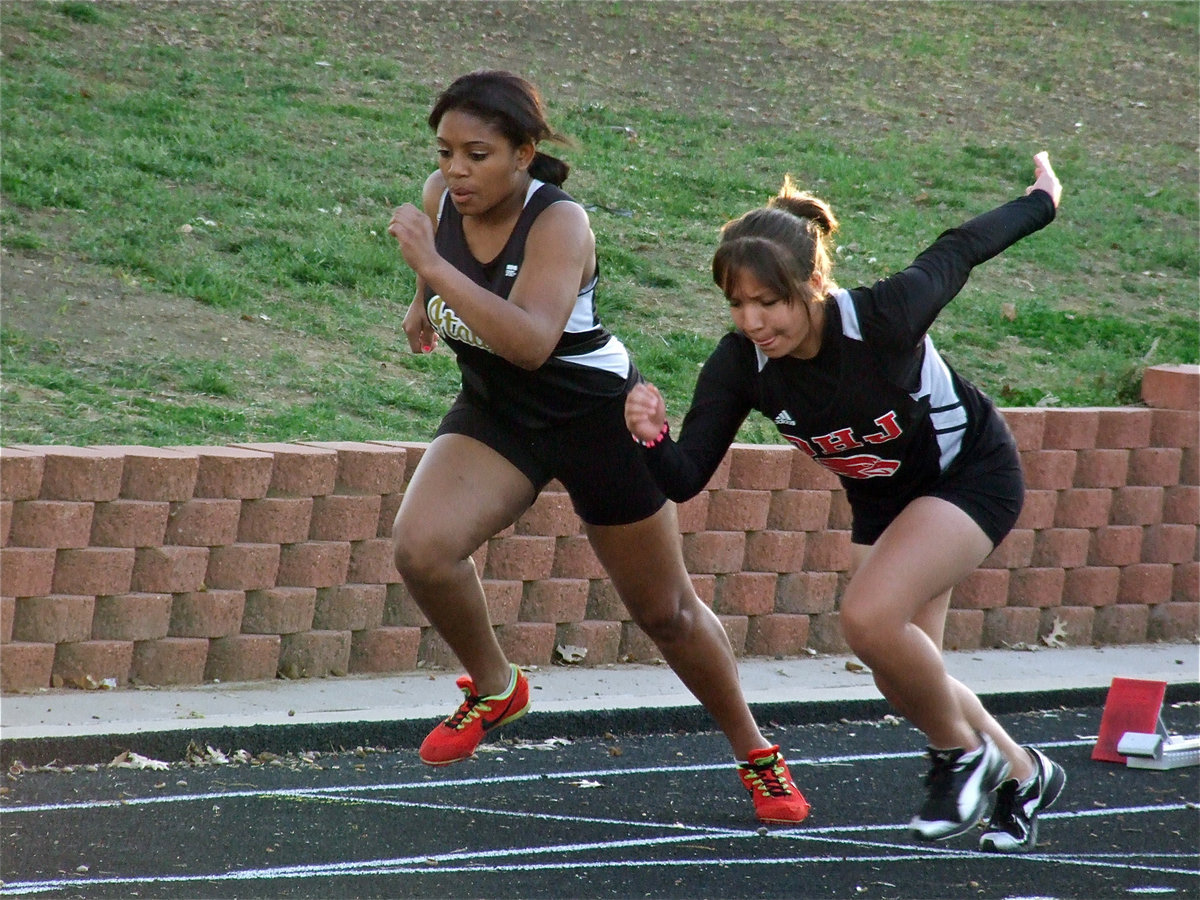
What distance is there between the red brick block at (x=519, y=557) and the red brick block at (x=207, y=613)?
45.9 inches

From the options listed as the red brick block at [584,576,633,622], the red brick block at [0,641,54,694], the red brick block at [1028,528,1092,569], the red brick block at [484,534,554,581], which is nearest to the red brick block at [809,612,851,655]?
the red brick block at [584,576,633,622]

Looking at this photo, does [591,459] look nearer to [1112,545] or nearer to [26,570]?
[26,570]

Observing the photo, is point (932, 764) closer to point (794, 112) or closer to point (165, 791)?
point (165, 791)

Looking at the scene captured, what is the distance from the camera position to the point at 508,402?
4.65 m

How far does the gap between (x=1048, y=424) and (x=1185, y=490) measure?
1119 millimetres

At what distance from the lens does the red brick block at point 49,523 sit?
591 cm

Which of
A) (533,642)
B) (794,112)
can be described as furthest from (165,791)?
(794,112)

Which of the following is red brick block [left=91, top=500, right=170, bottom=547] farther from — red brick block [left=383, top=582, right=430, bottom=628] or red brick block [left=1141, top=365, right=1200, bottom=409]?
red brick block [left=1141, top=365, right=1200, bottom=409]

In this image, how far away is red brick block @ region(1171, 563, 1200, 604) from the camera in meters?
8.91

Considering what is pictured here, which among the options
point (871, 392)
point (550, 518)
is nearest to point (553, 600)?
point (550, 518)

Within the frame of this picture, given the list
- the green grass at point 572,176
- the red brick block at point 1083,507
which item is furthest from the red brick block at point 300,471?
the red brick block at point 1083,507

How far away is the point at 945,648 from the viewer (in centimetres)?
825

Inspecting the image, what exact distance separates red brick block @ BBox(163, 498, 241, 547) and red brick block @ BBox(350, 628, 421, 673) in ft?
2.51

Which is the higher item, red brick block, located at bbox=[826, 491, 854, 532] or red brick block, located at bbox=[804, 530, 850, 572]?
red brick block, located at bbox=[826, 491, 854, 532]
